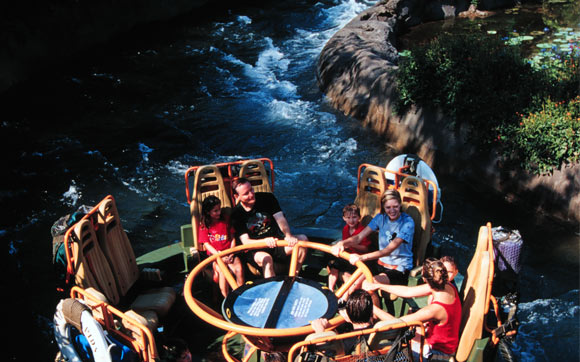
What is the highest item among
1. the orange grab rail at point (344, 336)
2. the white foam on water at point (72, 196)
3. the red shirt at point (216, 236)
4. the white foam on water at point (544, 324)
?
the orange grab rail at point (344, 336)

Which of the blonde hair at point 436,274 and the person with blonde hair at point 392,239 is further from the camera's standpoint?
the person with blonde hair at point 392,239

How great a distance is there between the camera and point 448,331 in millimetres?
4258

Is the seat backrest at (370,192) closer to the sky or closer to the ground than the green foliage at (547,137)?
closer to the sky

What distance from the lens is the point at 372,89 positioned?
1199 centimetres

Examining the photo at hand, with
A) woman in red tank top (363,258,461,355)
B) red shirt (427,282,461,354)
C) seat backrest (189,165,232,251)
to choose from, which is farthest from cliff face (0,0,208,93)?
red shirt (427,282,461,354)

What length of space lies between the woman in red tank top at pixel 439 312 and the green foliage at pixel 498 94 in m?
5.11

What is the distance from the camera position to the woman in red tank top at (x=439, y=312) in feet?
13.6

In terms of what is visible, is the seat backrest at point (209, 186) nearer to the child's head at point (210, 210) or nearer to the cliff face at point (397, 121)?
the child's head at point (210, 210)

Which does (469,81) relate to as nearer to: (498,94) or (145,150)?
(498,94)

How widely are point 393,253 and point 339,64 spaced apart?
9072 millimetres

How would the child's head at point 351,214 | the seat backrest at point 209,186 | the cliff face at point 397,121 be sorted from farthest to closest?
1. the cliff face at point 397,121
2. the seat backrest at point 209,186
3. the child's head at point 351,214

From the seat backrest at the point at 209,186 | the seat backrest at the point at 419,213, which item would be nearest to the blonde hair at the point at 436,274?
the seat backrest at the point at 419,213

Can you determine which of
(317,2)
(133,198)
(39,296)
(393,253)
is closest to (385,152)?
(133,198)

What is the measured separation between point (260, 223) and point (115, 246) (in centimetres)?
133
